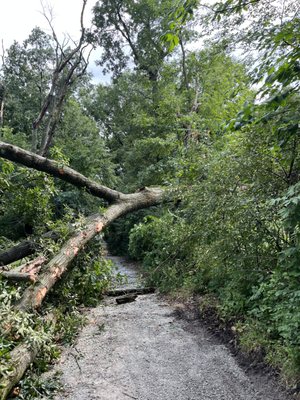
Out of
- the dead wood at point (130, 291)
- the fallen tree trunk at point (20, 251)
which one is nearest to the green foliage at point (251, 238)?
the dead wood at point (130, 291)

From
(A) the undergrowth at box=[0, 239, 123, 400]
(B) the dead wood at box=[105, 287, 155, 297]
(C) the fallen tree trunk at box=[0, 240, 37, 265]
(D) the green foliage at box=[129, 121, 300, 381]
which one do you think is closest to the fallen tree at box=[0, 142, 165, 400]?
(A) the undergrowth at box=[0, 239, 123, 400]

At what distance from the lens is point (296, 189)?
2076mm

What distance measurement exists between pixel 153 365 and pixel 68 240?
2.18 m

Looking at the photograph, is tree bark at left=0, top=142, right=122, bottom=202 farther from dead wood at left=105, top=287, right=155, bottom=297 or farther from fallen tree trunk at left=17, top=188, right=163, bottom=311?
dead wood at left=105, top=287, right=155, bottom=297

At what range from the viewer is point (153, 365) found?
3.43m

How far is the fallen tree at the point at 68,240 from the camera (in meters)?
2.91

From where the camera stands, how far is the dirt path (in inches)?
113

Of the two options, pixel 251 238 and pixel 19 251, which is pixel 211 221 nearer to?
pixel 251 238

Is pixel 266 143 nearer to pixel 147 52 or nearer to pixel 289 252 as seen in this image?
pixel 289 252

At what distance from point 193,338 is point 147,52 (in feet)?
46.0

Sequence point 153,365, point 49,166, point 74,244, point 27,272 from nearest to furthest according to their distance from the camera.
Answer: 1. point 153,365
2. point 27,272
3. point 74,244
4. point 49,166

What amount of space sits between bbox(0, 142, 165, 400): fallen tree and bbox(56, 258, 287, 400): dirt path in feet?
1.70

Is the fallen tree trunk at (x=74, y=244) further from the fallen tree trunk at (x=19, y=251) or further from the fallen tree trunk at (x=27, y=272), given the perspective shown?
the fallen tree trunk at (x=19, y=251)

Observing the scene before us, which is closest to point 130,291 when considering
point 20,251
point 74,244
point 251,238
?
point 74,244
